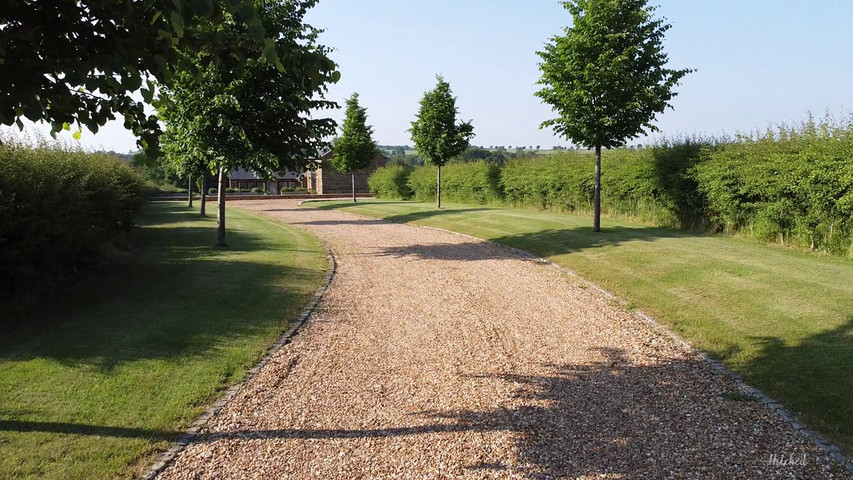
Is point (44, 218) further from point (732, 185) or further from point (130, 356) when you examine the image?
point (732, 185)

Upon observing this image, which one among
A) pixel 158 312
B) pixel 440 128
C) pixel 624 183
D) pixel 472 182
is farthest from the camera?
pixel 472 182

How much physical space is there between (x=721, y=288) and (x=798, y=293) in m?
1.06

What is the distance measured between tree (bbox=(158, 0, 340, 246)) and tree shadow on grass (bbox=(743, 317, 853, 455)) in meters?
10.2

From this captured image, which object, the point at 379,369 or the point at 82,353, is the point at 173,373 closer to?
the point at 82,353

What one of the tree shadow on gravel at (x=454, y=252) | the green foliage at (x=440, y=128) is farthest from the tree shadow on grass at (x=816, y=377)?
the green foliage at (x=440, y=128)

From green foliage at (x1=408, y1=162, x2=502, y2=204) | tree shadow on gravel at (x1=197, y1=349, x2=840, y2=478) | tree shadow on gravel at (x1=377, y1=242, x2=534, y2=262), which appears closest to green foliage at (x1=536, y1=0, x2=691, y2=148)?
tree shadow on gravel at (x1=377, y1=242, x2=534, y2=262)

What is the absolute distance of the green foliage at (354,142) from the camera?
39.7m

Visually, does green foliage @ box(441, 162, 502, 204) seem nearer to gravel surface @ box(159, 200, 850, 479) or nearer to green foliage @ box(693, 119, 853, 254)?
green foliage @ box(693, 119, 853, 254)

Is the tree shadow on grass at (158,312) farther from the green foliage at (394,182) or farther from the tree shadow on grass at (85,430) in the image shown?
the green foliage at (394,182)

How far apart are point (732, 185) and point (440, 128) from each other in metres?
18.0

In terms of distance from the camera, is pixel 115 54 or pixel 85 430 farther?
pixel 85 430

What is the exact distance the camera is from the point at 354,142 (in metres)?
39.6

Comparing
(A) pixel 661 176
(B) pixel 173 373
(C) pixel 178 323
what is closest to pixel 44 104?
(B) pixel 173 373

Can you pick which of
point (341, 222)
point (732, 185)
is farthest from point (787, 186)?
point (341, 222)
